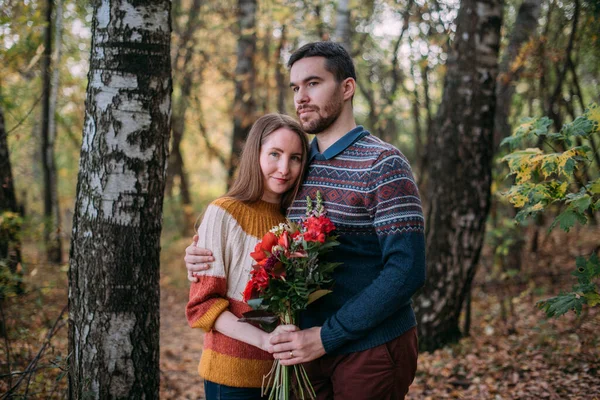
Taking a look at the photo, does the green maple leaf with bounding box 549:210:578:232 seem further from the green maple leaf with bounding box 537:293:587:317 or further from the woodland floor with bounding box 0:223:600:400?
the woodland floor with bounding box 0:223:600:400

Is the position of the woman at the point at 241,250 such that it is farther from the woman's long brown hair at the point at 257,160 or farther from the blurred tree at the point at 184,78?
the blurred tree at the point at 184,78

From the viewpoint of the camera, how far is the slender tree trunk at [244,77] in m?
8.46

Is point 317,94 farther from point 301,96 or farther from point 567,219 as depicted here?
point 567,219

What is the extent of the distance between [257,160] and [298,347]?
1033 mm

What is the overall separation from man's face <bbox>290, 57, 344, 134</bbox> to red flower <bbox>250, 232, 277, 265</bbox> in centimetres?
69

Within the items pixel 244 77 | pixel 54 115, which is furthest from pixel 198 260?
pixel 54 115

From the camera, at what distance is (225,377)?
2.41m

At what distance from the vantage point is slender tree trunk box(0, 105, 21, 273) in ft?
14.6

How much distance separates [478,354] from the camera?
4934 millimetres

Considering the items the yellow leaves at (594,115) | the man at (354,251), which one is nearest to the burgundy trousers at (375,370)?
the man at (354,251)

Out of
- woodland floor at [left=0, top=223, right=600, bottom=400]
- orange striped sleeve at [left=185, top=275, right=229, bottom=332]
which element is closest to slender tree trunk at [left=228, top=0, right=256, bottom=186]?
woodland floor at [left=0, top=223, right=600, bottom=400]

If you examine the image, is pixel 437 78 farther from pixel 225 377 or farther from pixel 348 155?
pixel 225 377

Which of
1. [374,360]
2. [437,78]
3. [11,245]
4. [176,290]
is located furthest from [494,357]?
[176,290]

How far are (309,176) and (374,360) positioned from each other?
1010 millimetres
